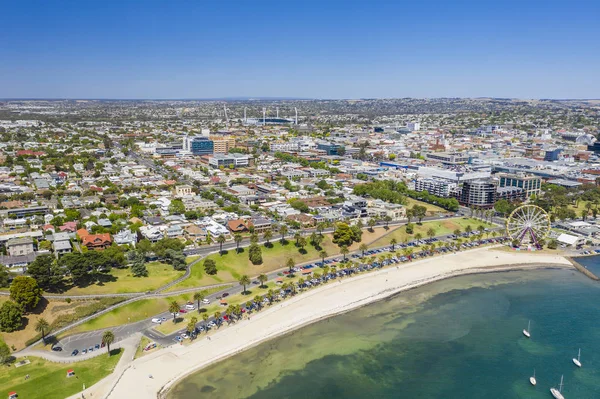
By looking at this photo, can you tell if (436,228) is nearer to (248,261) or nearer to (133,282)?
(248,261)

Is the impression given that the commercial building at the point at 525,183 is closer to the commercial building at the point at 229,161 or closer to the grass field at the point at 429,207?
the grass field at the point at 429,207

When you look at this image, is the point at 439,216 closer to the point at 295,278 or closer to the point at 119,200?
the point at 295,278

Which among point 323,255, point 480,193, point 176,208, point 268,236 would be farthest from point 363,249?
point 480,193

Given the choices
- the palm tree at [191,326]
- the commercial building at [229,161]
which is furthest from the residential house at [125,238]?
the commercial building at [229,161]

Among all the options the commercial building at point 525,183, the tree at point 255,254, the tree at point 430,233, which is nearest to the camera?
the tree at point 255,254

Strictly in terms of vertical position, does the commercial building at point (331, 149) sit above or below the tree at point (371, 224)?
above

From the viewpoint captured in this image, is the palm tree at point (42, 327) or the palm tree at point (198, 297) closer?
the palm tree at point (42, 327)

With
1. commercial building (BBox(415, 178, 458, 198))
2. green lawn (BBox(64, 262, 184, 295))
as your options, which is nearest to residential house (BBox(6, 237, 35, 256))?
green lawn (BBox(64, 262, 184, 295))

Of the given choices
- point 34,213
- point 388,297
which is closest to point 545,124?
point 388,297
